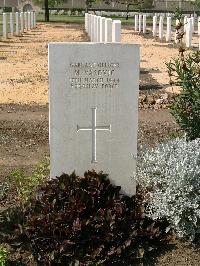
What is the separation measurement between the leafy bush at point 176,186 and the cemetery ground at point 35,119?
10.2 inches

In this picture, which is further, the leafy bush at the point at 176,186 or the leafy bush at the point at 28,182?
the leafy bush at the point at 28,182

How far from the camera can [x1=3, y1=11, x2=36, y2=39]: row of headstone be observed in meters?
26.3

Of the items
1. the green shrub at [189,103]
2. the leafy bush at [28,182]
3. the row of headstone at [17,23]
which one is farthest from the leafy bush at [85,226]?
the row of headstone at [17,23]

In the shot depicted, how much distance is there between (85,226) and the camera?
4.26m

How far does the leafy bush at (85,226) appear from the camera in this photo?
13.7ft

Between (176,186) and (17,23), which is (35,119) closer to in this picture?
(176,186)

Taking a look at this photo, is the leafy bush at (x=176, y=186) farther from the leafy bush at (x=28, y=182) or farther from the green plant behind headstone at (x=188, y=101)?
the leafy bush at (x=28, y=182)

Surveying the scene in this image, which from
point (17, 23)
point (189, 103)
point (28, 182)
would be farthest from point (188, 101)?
point (17, 23)

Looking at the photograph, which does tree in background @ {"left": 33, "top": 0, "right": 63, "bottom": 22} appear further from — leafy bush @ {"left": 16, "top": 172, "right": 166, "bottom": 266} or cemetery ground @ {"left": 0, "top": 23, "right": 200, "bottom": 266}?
leafy bush @ {"left": 16, "top": 172, "right": 166, "bottom": 266}

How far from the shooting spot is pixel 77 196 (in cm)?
439

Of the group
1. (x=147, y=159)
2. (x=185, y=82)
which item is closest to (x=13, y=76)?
(x=185, y=82)

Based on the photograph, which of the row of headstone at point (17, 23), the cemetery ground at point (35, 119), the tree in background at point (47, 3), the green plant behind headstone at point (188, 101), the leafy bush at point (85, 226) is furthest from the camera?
the tree in background at point (47, 3)

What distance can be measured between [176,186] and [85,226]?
0.76 m

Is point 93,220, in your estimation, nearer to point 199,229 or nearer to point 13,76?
point 199,229
